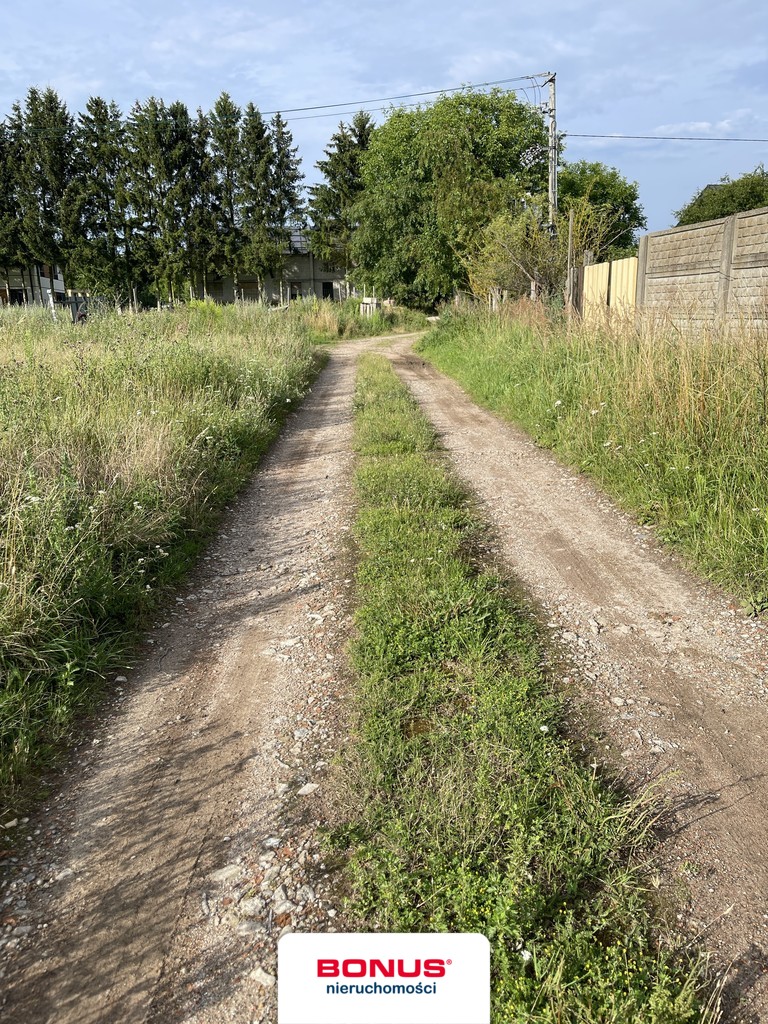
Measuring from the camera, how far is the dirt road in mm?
1952

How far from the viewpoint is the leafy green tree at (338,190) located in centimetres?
4619

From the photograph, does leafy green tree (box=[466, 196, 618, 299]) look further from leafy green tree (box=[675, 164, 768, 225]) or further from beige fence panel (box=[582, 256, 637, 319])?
leafy green tree (box=[675, 164, 768, 225])

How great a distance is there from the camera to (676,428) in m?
5.88

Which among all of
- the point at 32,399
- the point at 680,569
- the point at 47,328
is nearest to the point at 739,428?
the point at 680,569

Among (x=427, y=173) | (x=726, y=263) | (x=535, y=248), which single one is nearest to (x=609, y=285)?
(x=726, y=263)

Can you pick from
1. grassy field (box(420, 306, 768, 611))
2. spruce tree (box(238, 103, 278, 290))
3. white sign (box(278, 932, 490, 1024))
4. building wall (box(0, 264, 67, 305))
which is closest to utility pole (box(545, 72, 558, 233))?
grassy field (box(420, 306, 768, 611))

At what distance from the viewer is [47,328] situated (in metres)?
11.9

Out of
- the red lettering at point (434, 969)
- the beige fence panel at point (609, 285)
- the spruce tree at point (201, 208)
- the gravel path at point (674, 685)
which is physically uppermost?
the spruce tree at point (201, 208)

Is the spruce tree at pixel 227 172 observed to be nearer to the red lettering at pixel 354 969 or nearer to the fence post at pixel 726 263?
the fence post at pixel 726 263

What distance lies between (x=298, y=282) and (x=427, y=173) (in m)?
26.2

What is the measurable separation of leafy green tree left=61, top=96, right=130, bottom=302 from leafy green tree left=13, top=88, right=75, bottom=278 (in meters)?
0.71

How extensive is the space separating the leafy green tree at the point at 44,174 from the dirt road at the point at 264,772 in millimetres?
44719

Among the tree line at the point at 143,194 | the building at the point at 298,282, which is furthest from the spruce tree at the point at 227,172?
the building at the point at 298,282

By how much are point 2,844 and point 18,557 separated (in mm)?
1723
